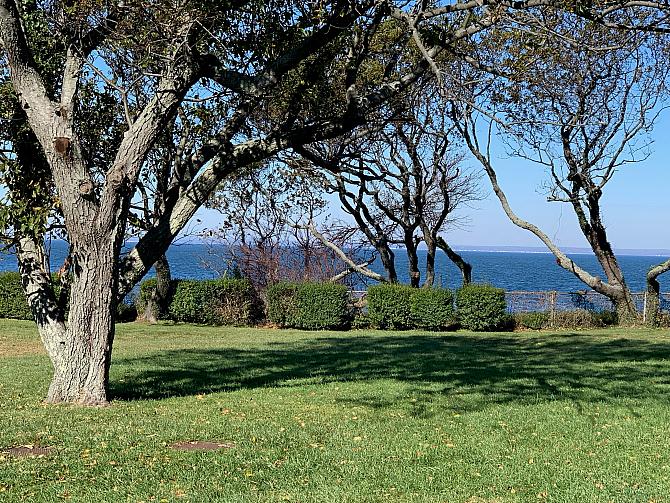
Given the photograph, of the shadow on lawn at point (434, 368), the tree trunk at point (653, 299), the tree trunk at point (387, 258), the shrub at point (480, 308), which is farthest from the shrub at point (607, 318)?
the tree trunk at point (387, 258)

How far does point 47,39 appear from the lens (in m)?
9.64

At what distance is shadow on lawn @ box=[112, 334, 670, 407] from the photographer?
1012 centimetres

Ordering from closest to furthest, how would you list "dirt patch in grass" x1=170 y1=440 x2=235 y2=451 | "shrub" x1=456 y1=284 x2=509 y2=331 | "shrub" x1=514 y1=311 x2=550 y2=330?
"dirt patch in grass" x1=170 y1=440 x2=235 y2=451, "shrub" x1=456 y1=284 x2=509 y2=331, "shrub" x1=514 y1=311 x2=550 y2=330

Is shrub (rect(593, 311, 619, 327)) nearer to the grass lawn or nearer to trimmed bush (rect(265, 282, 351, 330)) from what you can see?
trimmed bush (rect(265, 282, 351, 330))

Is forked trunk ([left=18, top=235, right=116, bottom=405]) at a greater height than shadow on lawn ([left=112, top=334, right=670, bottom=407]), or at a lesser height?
greater

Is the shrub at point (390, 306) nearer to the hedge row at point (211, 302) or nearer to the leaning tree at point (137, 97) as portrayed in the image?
the hedge row at point (211, 302)

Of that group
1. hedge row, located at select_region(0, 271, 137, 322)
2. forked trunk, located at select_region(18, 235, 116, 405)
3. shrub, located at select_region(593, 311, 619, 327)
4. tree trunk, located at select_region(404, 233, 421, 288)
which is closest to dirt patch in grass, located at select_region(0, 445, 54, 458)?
forked trunk, located at select_region(18, 235, 116, 405)

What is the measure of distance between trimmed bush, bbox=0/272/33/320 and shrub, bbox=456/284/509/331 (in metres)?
13.5

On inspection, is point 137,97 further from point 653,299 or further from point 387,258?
point 653,299

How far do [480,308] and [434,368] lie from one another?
989cm

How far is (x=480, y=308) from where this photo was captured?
22156mm

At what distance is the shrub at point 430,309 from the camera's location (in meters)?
22.0

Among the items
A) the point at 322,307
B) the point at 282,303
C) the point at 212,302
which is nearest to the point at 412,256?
the point at 322,307

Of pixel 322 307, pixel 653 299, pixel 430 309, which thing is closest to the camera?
pixel 430 309
